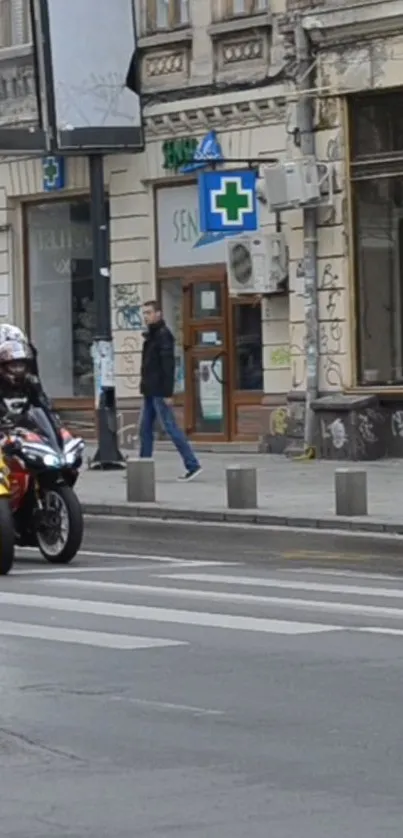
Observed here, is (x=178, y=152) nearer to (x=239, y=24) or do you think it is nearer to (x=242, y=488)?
(x=239, y=24)

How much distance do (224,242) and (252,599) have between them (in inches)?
597

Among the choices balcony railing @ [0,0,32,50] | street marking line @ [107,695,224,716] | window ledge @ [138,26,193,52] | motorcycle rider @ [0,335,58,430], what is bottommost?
street marking line @ [107,695,224,716]

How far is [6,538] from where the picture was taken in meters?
14.4

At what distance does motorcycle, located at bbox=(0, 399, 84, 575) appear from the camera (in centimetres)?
1509

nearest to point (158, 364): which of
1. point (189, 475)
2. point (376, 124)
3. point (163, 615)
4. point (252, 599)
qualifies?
point (189, 475)

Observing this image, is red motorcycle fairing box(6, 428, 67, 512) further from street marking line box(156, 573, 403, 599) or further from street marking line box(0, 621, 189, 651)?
street marking line box(0, 621, 189, 651)

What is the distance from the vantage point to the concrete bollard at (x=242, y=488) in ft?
64.2

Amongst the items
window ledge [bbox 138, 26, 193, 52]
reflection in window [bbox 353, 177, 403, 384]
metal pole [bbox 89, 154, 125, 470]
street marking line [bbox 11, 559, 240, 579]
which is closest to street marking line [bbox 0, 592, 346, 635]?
street marking line [bbox 11, 559, 240, 579]

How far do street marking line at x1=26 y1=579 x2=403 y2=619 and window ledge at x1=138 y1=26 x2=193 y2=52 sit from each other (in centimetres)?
1524

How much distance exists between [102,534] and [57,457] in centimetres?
352

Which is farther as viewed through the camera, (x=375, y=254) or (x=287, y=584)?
(x=375, y=254)

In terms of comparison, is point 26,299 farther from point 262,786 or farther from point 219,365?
point 262,786

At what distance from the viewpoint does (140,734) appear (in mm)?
8508

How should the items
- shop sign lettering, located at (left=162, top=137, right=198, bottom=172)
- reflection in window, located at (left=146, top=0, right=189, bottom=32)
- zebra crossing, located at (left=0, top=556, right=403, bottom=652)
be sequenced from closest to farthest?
zebra crossing, located at (left=0, top=556, right=403, bottom=652)
shop sign lettering, located at (left=162, top=137, right=198, bottom=172)
reflection in window, located at (left=146, top=0, right=189, bottom=32)
